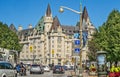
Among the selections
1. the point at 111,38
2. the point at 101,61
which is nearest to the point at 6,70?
the point at 101,61

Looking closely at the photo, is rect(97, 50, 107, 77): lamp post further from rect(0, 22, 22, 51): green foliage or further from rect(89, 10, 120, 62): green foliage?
rect(0, 22, 22, 51): green foliage

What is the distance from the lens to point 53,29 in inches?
6737

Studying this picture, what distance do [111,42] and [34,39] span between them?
124 m

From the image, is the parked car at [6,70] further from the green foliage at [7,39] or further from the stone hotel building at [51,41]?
the stone hotel building at [51,41]

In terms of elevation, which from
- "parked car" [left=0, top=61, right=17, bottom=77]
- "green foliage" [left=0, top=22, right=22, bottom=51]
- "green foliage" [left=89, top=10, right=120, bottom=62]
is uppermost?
"green foliage" [left=0, top=22, right=22, bottom=51]

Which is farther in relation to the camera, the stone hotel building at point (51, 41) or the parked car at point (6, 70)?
the stone hotel building at point (51, 41)

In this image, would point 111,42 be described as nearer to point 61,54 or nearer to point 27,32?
point 61,54

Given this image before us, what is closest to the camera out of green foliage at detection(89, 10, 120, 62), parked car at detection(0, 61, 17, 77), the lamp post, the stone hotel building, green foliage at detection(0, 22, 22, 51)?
parked car at detection(0, 61, 17, 77)

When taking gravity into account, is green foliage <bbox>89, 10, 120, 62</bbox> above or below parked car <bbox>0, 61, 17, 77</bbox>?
above

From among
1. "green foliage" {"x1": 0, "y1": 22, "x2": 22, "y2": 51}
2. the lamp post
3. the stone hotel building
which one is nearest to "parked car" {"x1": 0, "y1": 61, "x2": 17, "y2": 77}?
the lamp post

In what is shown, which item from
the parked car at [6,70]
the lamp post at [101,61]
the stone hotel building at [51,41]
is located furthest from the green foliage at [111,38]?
the stone hotel building at [51,41]

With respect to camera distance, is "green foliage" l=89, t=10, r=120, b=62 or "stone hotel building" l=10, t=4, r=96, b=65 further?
"stone hotel building" l=10, t=4, r=96, b=65

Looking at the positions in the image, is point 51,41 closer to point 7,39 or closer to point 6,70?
point 7,39

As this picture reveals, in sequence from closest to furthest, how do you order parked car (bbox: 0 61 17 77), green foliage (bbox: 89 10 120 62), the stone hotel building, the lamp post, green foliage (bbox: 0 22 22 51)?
parked car (bbox: 0 61 17 77) → the lamp post → green foliage (bbox: 89 10 120 62) → green foliage (bbox: 0 22 22 51) → the stone hotel building
